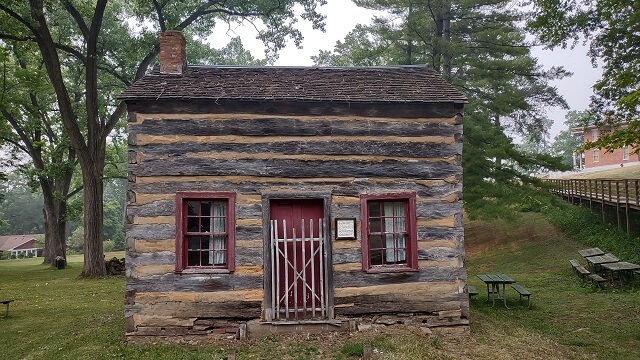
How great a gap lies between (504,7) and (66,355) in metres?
20.3

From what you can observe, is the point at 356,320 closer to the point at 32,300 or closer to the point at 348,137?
the point at 348,137

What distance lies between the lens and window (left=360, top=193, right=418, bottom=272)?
336 inches

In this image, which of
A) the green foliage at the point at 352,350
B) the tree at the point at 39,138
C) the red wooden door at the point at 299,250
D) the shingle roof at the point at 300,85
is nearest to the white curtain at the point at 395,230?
the red wooden door at the point at 299,250

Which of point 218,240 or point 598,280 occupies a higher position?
point 218,240

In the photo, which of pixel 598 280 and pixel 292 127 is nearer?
pixel 292 127

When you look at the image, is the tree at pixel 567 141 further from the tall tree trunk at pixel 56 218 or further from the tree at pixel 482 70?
the tall tree trunk at pixel 56 218

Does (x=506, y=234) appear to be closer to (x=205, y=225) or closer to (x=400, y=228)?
(x=400, y=228)

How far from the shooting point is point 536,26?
17703 mm

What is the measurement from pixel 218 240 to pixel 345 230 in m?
2.51

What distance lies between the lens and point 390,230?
8.73 m

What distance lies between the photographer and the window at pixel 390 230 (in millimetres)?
8539

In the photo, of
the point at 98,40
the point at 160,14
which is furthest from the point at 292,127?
the point at 98,40

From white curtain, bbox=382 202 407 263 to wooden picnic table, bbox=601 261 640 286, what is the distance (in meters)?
7.93

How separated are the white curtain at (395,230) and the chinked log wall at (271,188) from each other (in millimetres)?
344
